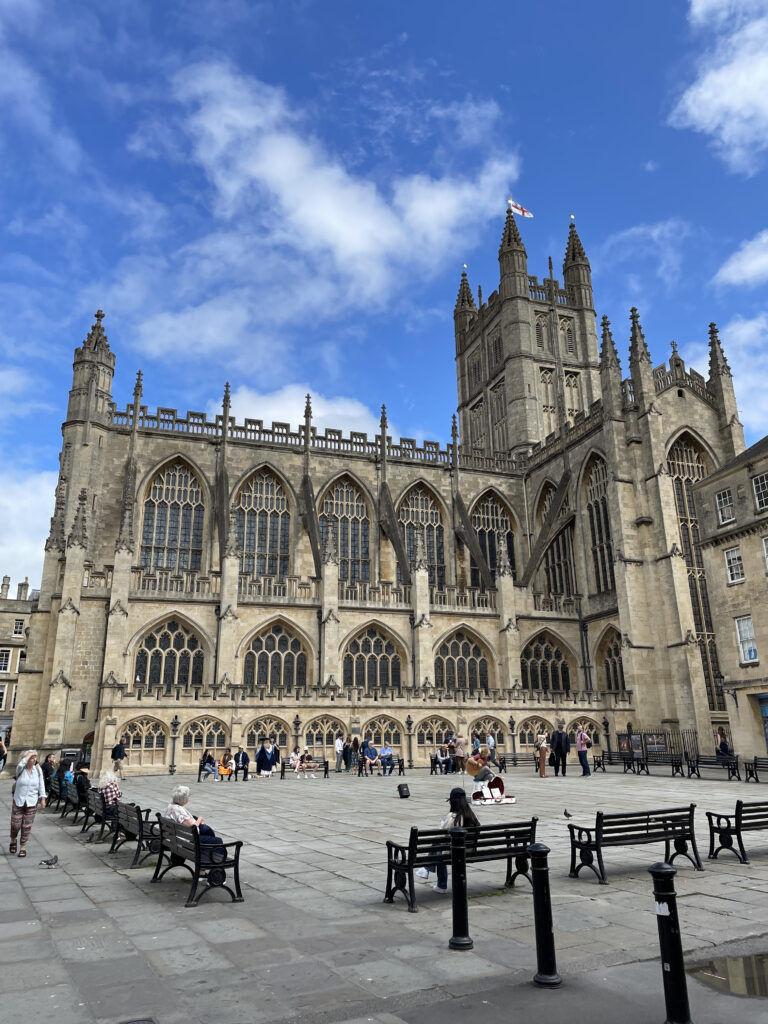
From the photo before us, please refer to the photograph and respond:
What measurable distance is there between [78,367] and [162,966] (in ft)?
117

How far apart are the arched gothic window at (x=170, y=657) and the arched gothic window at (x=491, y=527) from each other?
17633 mm

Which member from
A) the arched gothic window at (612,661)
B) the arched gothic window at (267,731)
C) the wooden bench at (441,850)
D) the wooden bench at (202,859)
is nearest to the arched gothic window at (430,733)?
the arched gothic window at (267,731)

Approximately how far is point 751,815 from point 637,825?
76.8 inches

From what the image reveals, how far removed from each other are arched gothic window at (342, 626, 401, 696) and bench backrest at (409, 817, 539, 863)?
2646 cm

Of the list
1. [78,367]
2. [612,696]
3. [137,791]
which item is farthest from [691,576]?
[78,367]

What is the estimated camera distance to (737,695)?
86.1ft

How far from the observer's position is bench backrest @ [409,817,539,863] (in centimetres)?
759

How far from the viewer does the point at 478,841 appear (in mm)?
7738

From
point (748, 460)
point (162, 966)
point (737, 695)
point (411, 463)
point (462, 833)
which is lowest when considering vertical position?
point (162, 966)

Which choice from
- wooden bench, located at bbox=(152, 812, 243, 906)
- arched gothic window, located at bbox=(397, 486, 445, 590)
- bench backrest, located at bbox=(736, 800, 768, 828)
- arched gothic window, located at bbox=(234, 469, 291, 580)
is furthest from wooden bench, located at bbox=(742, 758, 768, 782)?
arched gothic window, located at bbox=(234, 469, 291, 580)

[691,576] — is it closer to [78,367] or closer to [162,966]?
[78,367]

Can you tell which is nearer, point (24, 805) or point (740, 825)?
point (740, 825)

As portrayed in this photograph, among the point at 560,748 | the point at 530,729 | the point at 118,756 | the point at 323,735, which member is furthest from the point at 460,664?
the point at 118,756

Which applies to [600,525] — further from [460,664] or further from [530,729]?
[530,729]
